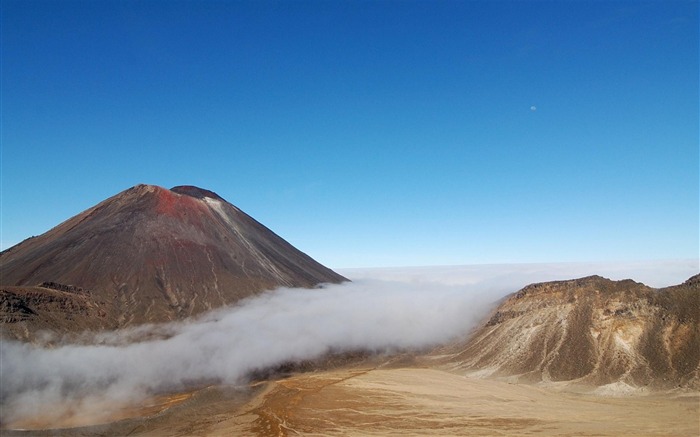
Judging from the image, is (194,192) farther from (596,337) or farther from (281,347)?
(596,337)

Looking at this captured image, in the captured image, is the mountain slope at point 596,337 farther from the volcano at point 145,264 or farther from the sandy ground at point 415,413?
the volcano at point 145,264

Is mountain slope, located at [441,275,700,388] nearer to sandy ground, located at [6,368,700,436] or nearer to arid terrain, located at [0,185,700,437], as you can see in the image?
arid terrain, located at [0,185,700,437]

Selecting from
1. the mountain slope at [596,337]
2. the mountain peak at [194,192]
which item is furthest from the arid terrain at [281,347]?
the mountain peak at [194,192]

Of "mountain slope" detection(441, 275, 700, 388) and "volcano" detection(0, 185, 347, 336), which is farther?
"volcano" detection(0, 185, 347, 336)

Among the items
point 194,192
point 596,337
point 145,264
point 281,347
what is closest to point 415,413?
point 596,337

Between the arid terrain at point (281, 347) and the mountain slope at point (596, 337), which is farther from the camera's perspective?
the mountain slope at point (596, 337)

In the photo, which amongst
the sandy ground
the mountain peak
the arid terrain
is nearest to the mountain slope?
the arid terrain
